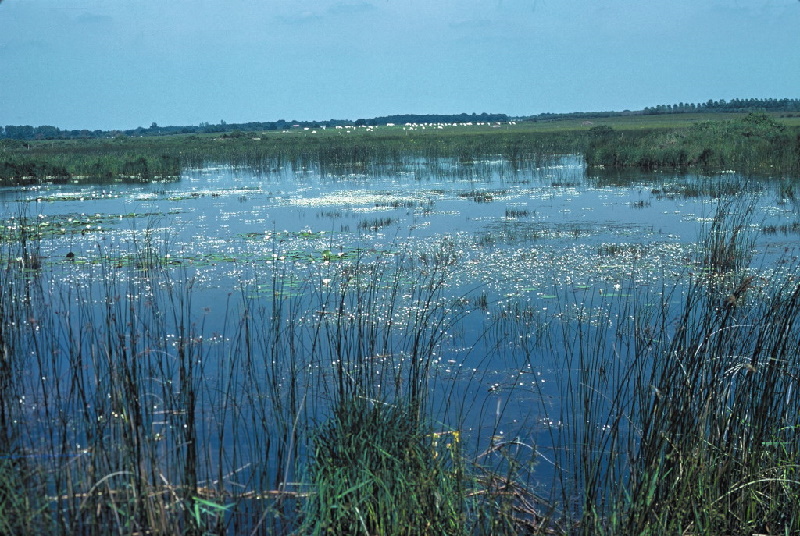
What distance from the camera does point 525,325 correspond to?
7125mm

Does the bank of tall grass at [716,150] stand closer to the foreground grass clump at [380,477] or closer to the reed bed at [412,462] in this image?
the reed bed at [412,462]

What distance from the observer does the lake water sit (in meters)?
4.61

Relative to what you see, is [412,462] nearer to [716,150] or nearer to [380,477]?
[380,477]

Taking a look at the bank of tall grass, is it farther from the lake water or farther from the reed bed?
the reed bed

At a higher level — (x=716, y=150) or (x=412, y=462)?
(x=716, y=150)

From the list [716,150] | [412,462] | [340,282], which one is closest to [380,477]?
[412,462]

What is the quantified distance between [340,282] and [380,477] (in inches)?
173

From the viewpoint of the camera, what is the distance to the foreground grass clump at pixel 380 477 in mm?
3166

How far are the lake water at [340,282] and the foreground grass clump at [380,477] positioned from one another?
237 millimetres

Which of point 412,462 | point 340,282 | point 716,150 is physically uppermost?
point 716,150

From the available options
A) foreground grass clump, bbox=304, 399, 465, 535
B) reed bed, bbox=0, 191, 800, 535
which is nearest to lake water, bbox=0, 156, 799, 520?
reed bed, bbox=0, 191, 800, 535

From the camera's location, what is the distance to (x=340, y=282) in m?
7.74

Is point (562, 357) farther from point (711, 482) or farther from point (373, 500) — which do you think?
point (373, 500)

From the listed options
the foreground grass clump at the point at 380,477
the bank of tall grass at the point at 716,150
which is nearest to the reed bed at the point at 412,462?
the foreground grass clump at the point at 380,477
